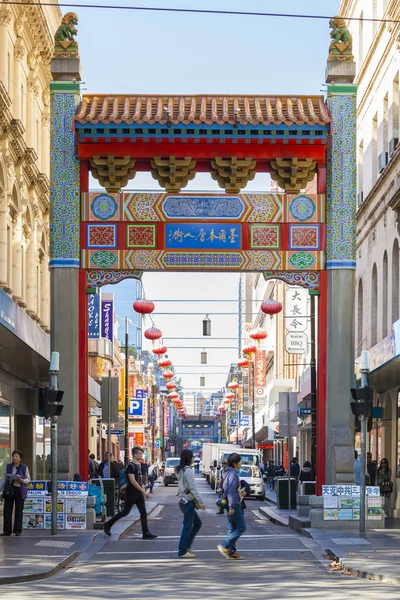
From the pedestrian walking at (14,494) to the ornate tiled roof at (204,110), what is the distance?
7.74 m

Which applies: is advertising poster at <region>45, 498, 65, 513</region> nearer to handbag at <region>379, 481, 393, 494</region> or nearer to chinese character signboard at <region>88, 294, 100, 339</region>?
handbag at <region>379, 481, 393, 494</region>

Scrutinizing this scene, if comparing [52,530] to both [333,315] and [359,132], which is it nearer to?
[333,315]

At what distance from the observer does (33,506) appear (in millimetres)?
25344

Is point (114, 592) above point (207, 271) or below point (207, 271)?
below

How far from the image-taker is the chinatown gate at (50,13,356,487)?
26859mm

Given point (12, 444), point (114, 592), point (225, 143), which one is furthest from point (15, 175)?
point (114, 592)

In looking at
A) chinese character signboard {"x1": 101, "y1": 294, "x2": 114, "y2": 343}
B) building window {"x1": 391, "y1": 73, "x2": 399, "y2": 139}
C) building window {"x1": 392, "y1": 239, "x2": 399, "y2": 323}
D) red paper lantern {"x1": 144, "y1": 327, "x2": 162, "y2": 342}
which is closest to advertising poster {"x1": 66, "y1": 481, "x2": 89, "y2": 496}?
building window {"x1": 392, "y1": 239, "x2": 399, "y2": 323}

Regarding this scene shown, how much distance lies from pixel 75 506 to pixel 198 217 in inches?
266

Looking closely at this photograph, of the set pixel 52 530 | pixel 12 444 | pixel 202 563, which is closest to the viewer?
pixel 202 563

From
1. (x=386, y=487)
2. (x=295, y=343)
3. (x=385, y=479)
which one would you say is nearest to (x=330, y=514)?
(x=386, y=487)

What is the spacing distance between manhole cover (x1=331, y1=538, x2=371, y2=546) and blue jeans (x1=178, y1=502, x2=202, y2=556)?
284cm

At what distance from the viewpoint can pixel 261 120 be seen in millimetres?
26984

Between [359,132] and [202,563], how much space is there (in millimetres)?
29399

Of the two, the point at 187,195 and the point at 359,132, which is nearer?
the point at 187,195
